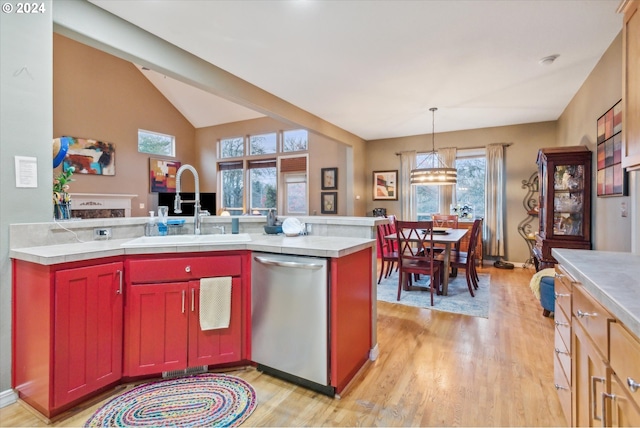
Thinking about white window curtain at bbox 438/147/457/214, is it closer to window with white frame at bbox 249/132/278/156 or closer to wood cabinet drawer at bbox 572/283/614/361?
window with white frame at bbox 249/132/278/156

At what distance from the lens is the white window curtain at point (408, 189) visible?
6629mm

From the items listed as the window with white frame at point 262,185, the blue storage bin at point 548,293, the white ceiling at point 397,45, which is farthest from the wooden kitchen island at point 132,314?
the window with white frame at point 262,185

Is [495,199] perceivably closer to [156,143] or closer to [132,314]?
[132,314]

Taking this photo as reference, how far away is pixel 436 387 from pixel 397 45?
291cm

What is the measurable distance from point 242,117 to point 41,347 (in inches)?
270

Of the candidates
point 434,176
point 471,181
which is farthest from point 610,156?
point 471,181

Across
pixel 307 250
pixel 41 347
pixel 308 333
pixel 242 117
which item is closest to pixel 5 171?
pixel 41 347

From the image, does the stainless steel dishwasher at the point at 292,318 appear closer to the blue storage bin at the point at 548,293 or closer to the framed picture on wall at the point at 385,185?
the blue storage bin at the point at 548,293

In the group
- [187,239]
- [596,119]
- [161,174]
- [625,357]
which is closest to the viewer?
[625,357]

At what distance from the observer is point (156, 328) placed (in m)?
1.91

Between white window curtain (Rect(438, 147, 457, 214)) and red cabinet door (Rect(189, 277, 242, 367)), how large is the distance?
17.5ft

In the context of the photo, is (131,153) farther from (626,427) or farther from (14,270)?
(626,427)

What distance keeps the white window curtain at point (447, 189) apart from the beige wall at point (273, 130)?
203 cm

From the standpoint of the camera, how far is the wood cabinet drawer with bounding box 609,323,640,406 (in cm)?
74
